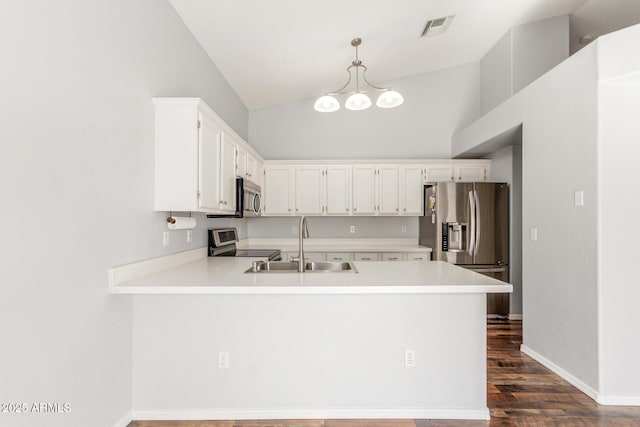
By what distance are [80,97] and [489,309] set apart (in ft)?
15.0

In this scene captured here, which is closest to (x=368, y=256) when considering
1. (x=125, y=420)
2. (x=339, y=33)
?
(x=339, y=33)

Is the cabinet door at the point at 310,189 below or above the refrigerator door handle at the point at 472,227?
above

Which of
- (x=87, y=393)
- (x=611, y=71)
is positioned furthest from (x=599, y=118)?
(x=87, y=393)

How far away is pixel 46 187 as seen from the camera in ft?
4.96

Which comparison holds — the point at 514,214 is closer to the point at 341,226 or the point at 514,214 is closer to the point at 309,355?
the point at 341,226

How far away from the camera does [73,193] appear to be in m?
1.68

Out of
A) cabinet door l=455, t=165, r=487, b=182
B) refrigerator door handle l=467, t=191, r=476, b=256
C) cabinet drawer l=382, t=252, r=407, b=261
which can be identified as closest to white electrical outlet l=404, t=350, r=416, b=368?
cabinet drawer l=382, t=252, r=407, b=261

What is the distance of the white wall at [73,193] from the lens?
1.37 m

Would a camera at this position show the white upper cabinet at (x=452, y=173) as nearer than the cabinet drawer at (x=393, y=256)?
No

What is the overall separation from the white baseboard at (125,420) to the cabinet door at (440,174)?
4111mm

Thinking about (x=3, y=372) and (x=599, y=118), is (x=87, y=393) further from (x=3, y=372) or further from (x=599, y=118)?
(x=599, y=118)

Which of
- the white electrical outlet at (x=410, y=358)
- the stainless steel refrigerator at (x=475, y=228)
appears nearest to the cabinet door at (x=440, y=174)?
the stainless steel refrigerator at (x=475, y=228)

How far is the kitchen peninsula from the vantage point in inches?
86.0

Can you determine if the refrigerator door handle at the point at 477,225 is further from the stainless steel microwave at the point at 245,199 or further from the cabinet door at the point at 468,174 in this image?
the stainless steel microwave at the point at 245,199
